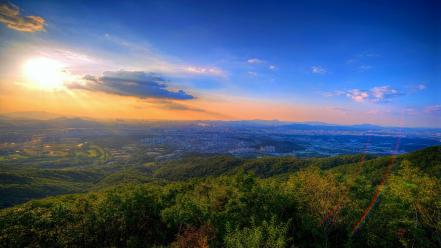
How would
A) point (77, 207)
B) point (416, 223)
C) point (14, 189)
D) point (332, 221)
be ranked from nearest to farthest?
point (416, 223), point (332, 221), point (77, 207), point (14, 189)

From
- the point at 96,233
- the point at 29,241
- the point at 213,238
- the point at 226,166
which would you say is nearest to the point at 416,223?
the point at 213,238

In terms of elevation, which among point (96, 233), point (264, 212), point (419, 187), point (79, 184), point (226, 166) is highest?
point (419, 187)

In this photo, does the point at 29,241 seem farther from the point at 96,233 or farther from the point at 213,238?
the point at 213,238

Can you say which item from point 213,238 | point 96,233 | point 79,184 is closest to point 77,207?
point 96,233

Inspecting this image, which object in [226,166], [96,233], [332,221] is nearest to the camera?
[332,221]

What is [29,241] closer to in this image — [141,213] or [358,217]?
[141,213]

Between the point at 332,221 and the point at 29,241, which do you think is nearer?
the point at 29,241

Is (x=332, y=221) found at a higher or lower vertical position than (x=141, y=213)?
higher

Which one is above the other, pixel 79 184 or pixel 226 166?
pixel 226 166

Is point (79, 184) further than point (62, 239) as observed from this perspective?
Yes
